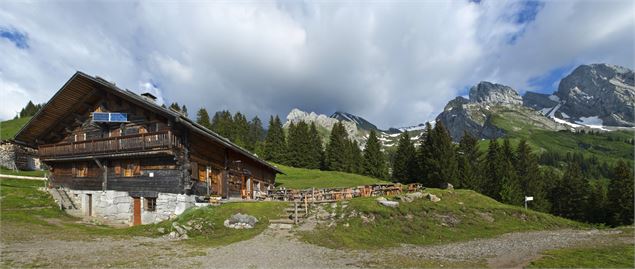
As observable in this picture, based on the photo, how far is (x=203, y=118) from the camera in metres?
108

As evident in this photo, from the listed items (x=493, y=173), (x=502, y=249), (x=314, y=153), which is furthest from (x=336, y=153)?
(x=502, y=249)

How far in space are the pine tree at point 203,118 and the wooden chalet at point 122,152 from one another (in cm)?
7164

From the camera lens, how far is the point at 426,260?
1577 cm

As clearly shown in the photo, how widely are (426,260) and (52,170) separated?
3704 cm

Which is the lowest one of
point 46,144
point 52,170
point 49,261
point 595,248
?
point 595,248

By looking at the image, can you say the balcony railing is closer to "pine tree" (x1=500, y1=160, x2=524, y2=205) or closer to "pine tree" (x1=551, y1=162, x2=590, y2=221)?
"pine tree" (x1=500, y1=160, x2=524, y2=205)

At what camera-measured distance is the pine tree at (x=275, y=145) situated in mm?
95625

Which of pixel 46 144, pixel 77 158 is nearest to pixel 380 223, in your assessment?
pixel 77 158

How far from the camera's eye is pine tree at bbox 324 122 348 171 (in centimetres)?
8881

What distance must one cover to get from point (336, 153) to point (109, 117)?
64.7m

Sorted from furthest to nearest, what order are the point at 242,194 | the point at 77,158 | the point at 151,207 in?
the point at 242,194 < the point at 77,158 < the point at 151,207

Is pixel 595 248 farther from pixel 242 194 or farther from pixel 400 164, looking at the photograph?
pixel 400 164

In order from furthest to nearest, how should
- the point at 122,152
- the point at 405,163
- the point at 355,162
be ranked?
the point at 355,162, the point at 405,163, the point at 122,152

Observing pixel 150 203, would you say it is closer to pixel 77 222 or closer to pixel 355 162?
pixel 77 222
